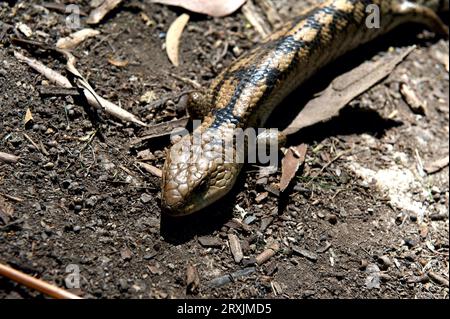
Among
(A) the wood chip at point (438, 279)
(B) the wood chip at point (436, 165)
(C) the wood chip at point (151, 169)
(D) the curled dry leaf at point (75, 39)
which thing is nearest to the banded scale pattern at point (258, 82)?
(C) the wood chip at point (151, 169)

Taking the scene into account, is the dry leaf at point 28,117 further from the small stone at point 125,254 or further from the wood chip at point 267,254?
the wood chip at point 267,254

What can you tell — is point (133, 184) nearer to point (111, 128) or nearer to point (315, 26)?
point (111, 128)

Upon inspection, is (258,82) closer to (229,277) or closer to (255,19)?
(255,19)

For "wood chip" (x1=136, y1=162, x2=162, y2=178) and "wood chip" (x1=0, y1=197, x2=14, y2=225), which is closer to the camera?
"wood chip" (x1=0, y1=197, x2=14, y2=225)

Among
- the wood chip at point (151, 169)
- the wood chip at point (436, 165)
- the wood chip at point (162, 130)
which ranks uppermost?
the wood chip at point (162, 130)

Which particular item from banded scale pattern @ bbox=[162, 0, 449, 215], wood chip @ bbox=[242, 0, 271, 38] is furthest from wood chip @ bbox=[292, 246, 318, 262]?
wood chip @ bbox=[242, 0, 271, 38]

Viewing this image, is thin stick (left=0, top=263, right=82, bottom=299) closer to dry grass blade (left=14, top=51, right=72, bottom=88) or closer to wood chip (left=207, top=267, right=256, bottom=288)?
wood chip (left=207, top=267, right=256, bottom=288)
